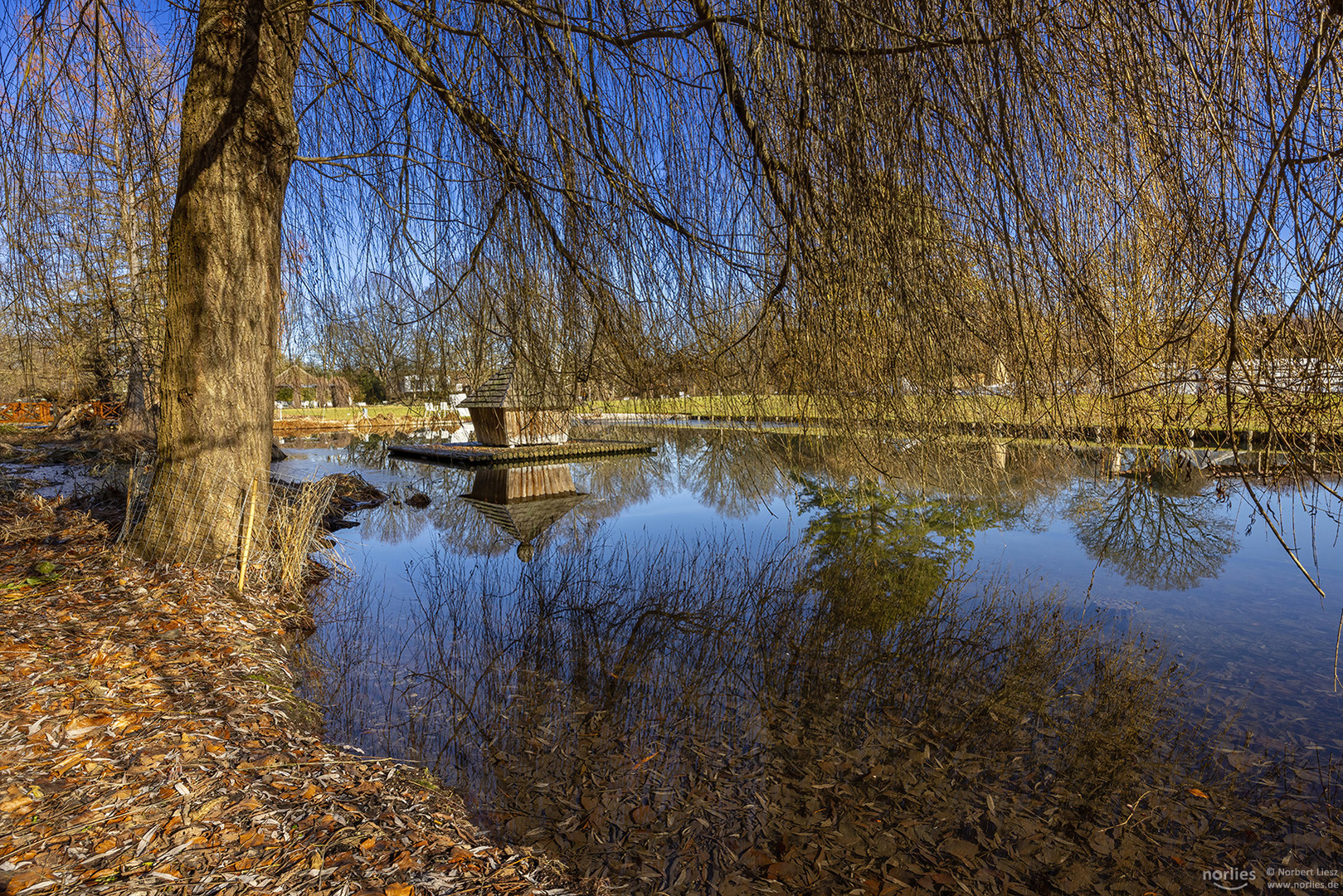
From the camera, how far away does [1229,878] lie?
2.08m

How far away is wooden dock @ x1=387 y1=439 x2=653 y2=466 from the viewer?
44.8 feet

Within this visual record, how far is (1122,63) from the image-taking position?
1.30m

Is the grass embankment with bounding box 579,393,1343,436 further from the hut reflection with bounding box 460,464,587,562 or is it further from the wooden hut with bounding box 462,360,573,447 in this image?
the hut reflection with bounding box 460,464,587,562

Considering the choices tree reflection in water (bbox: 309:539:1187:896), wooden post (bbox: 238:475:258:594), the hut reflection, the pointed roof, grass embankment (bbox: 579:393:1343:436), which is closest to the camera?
grass embankment (bbox: 579:393:1343:436)

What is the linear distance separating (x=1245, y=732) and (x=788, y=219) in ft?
10.6

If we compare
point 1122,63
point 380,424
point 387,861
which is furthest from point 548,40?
point 380,424

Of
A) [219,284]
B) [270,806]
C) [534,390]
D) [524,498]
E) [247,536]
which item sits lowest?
[524,498]

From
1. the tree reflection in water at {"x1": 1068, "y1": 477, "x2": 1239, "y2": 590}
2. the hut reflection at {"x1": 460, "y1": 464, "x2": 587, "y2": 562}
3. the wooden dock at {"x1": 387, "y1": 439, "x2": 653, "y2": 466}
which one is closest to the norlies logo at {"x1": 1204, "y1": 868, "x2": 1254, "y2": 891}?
the tree reflection in water at {"x1": 1068, "y1": 477, "x2": 1239, "y2": 590}

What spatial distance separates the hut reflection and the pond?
73 cm

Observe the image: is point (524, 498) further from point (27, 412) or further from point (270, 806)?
point (27, 412)

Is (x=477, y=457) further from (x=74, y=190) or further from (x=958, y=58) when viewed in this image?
(x=958, y=58)

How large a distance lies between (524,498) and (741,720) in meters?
7.55

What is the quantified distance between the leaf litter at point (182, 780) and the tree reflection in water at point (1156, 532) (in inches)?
183

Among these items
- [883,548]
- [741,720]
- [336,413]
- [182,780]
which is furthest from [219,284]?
[336,413]
